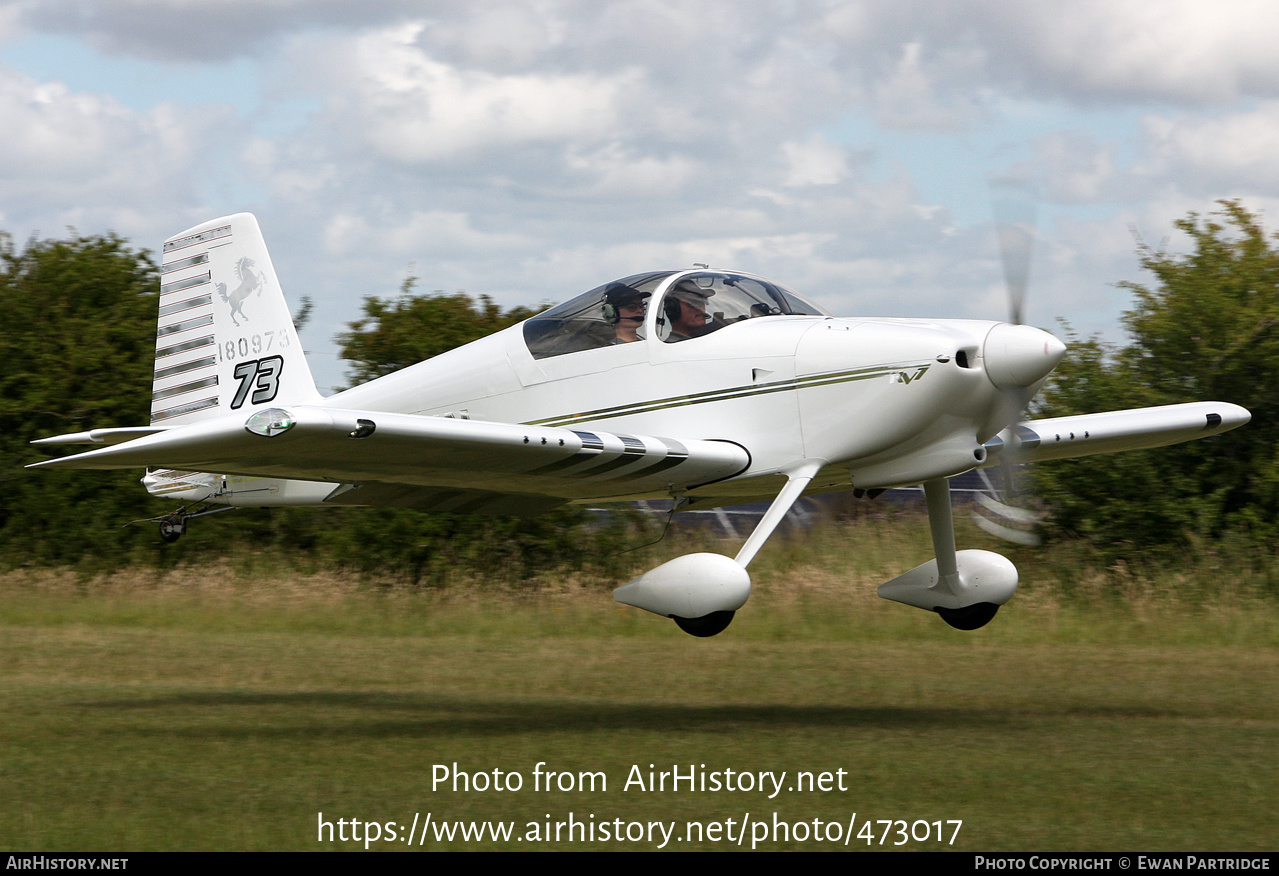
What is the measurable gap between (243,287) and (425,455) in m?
3.94

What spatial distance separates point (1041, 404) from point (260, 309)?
11029 millimetres

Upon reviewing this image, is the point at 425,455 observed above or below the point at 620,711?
above

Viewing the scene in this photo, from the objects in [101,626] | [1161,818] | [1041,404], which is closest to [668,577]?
[1161,818]

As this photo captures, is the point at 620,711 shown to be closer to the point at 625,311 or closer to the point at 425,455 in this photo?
the point at 425,455

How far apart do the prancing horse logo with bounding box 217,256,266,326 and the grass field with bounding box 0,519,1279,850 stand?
312 centimetres

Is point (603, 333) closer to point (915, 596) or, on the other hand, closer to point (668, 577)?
point (668, 577)

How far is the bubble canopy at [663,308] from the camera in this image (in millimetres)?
8273

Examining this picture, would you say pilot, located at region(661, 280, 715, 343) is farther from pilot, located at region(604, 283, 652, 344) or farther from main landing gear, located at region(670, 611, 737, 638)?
main landing gear, located at region(670, 611, 737, 638)

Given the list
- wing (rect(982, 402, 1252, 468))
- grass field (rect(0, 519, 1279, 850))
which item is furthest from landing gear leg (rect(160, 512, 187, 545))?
wing (rect(982, 402, 1252, 468))

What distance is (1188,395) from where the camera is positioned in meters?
16.6

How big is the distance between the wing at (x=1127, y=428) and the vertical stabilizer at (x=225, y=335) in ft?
18.7

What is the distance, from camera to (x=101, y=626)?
14.1 m

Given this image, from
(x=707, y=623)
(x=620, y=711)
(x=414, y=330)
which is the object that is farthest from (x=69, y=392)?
(x=707, y=623)

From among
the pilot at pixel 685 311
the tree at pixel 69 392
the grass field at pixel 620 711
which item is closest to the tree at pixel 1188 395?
the grass field at pixel 620 711
